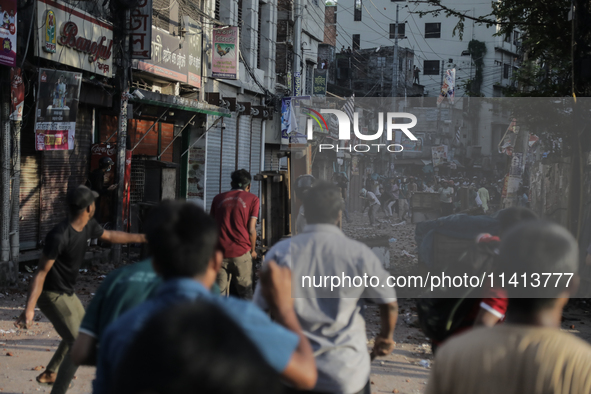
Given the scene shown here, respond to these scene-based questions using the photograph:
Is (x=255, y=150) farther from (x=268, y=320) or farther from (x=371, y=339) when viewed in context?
(x=268, y=320)

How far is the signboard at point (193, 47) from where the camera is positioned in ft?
53.6

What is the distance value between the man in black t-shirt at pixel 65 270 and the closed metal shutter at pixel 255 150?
715 inches

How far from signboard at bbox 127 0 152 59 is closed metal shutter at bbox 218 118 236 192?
26.6 ft

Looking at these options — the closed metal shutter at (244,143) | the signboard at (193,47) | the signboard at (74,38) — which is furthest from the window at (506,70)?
the signboard at (74,38)

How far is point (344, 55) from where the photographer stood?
169 feet

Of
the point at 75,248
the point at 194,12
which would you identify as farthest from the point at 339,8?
the point at 75,248

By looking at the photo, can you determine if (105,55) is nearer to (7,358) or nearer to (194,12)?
(194,12)

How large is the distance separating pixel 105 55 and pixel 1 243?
14.9ft

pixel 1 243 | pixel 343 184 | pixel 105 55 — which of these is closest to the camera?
pixel 343 184

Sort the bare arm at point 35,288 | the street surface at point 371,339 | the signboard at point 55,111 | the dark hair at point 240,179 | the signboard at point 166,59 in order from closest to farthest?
the bare arm at point 35,288
the street surface at point 371,339
the dark hair at point 240,179
the signboard at point 55,111
the signboard at point 166,59

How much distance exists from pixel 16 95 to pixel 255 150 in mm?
→ 14072

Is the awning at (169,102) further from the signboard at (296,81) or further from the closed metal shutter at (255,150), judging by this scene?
the closed metal shutter at (255,150)

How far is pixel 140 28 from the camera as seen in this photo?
11.8 m

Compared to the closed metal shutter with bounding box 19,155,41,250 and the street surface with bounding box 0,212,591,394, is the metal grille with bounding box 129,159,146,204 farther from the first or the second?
the street surface with bounding box 0,212,591,394
